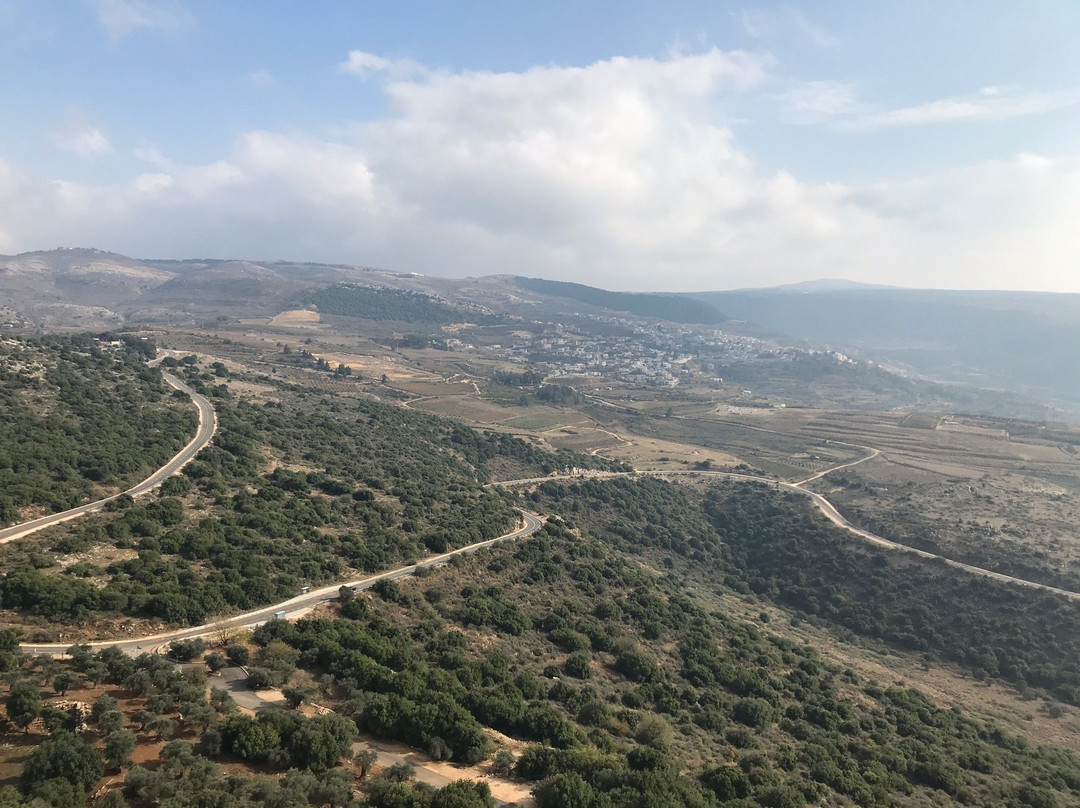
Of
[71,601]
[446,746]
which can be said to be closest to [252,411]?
[71,601]

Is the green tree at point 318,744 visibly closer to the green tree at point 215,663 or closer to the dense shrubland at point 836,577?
the green tree at point 215,663

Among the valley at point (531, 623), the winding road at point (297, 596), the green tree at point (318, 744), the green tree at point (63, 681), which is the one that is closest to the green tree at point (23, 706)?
the valley at point (531, 623)

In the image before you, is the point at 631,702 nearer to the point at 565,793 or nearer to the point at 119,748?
the point at 565,793

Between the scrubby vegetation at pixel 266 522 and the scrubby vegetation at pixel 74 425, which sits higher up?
the scrubby vegetation at pixel 74 425

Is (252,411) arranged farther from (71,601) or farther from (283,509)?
(71,601)

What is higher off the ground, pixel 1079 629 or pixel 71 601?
pixel 71 601

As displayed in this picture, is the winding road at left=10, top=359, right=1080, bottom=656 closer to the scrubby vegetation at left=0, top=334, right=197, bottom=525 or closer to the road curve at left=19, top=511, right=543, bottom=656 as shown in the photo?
the road curve at left=19, top=511, right=543, bottom=656
